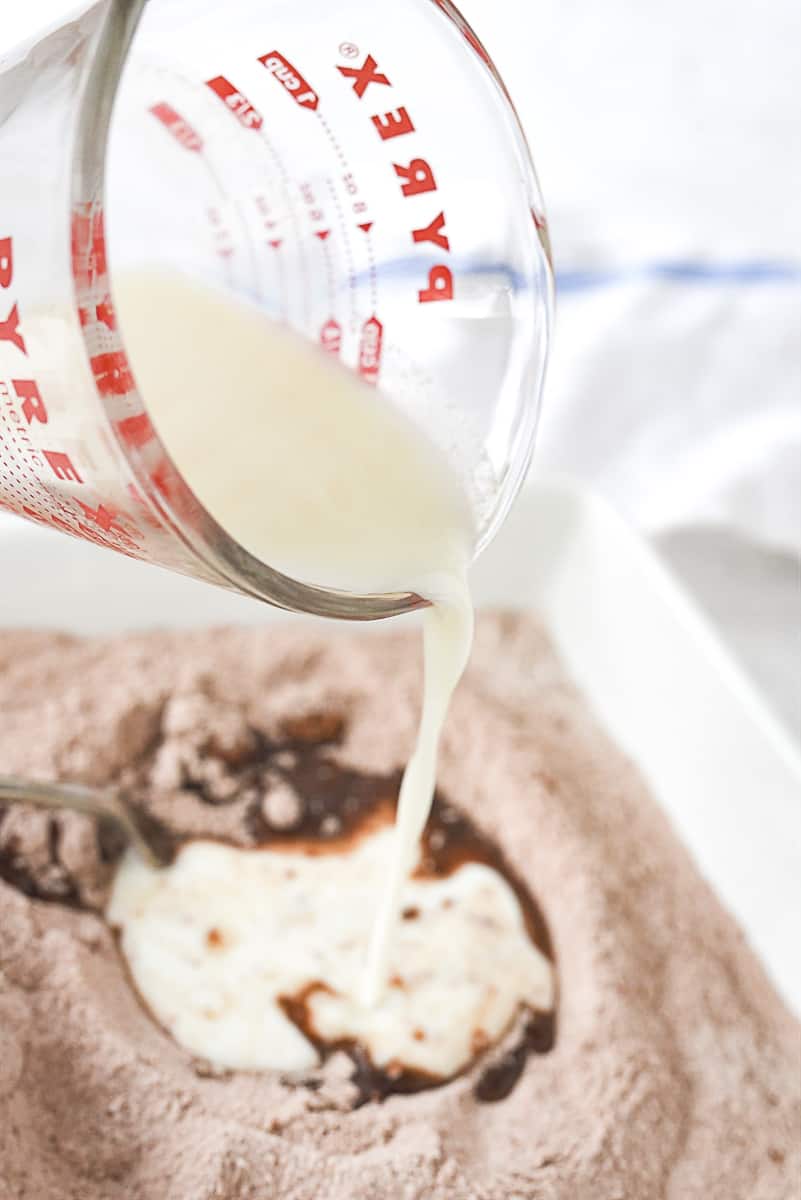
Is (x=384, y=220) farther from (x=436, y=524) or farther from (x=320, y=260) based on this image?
(x=436, y=524)

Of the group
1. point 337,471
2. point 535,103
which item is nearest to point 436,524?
point 337,471

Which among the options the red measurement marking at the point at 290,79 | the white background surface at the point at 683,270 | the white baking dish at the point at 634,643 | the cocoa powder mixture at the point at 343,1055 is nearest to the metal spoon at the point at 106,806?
the cocoa powder mixture at the point at 343,1055

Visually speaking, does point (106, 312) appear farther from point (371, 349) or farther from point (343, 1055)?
point (343, 1055)

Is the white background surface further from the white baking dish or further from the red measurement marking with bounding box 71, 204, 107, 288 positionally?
the red measurement marking with bounding box 71, 204, 107, 288

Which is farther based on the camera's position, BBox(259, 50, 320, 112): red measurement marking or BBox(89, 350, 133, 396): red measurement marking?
BBox(259, 50, 320, 112): red measurement marking

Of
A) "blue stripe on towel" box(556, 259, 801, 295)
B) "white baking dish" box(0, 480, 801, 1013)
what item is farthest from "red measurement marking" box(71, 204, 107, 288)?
"blue stripe on towel" box(556, 259, 801, 295)

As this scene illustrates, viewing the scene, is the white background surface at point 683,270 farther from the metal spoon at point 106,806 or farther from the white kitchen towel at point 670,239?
the metal spoon at point 106,806

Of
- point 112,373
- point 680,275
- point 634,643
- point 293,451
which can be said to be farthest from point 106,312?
point 680,275
